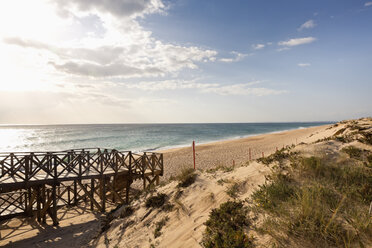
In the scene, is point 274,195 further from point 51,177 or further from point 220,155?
point 220,155

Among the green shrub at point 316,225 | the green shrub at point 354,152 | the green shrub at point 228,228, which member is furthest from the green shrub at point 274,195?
the green shrub at point 354,152

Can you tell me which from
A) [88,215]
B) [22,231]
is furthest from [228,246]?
[22,231]

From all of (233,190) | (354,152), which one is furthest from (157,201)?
(354,152)

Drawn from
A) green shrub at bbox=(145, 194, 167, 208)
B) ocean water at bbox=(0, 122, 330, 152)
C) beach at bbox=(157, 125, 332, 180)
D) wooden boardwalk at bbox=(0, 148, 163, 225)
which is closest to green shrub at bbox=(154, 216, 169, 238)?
green shrub at bbox=(145, 194, 167, 208)

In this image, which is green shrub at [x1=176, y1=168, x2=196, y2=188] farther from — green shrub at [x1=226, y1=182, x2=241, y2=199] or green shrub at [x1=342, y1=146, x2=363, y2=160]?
green shrub at [x1=342, y1=146, x2=363, y2=160]

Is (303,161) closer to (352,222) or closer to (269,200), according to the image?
(269,200)

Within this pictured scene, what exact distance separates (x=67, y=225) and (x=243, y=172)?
9436 mm

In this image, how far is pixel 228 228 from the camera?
173 inches

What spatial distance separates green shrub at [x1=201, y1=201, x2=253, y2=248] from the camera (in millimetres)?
3898

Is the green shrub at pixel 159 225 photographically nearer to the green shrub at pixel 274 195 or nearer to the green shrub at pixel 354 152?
the green shrub at pixel 274 195

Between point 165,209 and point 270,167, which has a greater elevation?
point 270,167

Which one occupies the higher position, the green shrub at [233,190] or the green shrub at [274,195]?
the green shrub at [274,195]

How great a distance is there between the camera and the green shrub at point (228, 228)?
3898 mm

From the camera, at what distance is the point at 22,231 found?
9773 millimetres
